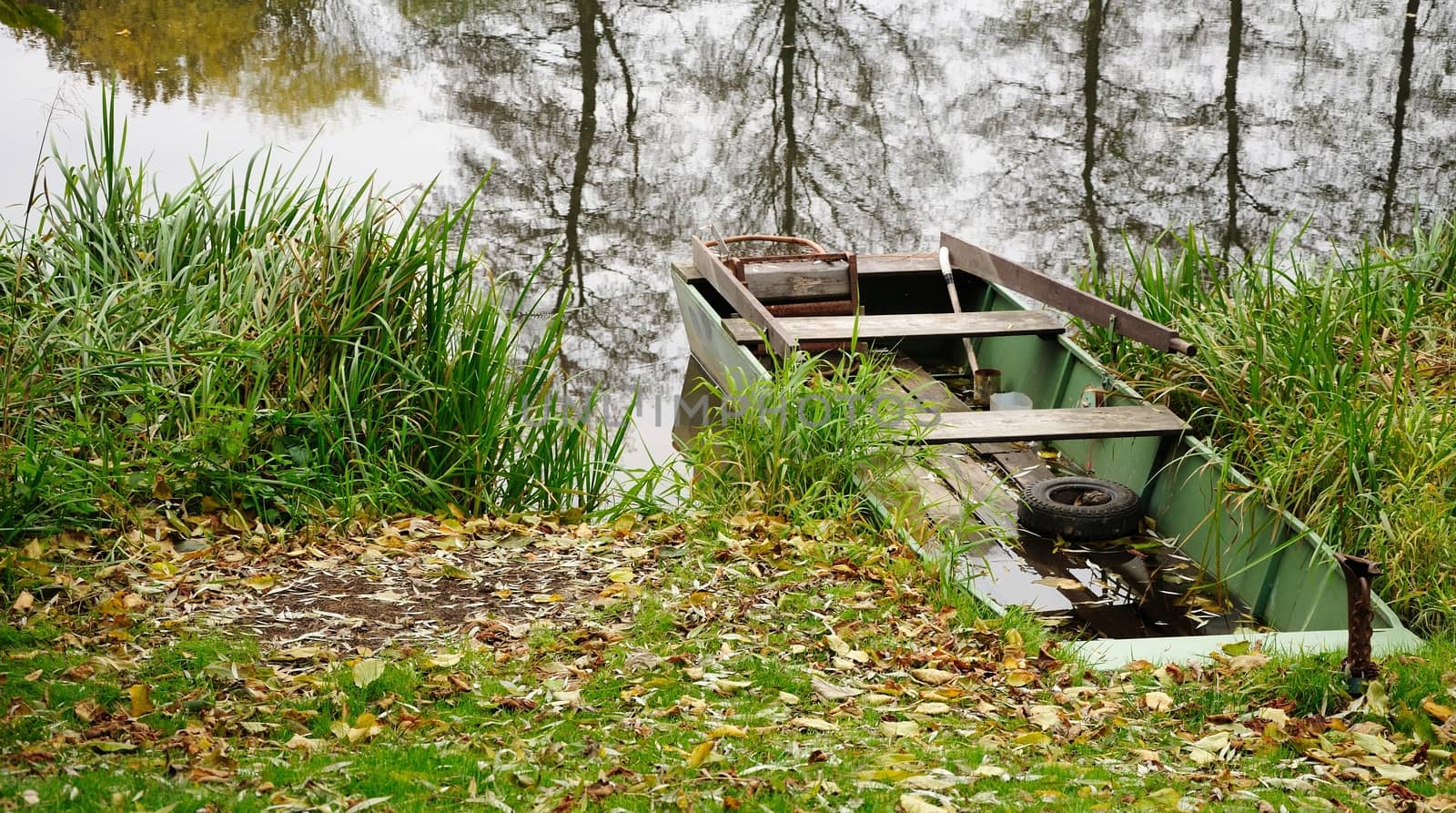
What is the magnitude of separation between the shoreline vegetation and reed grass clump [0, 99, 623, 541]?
0.03 metres

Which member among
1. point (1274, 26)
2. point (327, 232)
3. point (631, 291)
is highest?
point (1274, 26)

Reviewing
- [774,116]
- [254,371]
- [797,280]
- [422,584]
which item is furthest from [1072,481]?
[774,116]

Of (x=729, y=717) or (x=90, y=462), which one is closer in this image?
(x=729, y=717)

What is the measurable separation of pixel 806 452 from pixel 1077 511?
1.37 m

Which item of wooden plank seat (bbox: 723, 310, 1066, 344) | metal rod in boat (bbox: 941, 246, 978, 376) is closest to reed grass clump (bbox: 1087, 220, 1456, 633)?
wooden plank seat (bbox: 723, 310, 1066, 344)

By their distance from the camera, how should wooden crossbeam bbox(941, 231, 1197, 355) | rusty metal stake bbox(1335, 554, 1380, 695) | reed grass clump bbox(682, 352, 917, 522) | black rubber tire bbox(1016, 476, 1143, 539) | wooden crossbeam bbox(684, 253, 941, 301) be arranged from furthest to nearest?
1. wooden crossbeam bbox(684, 253, 941, 301)
2. wooden crossbeam bbox(941, 231, 1197, 355)
3. black rubber tire bbox(1016, 476, 1143, 539)
4. reed grass clump bbox(682, 352, 917, 522)
5. rusty metal stake bbox(1335, 554, 1380, 695)

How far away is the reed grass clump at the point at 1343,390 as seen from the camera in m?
5.66

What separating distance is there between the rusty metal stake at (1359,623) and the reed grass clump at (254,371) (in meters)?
3.87

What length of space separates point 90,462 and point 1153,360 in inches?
226

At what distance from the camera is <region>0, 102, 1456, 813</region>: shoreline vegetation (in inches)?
151

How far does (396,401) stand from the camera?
6781 millimetres

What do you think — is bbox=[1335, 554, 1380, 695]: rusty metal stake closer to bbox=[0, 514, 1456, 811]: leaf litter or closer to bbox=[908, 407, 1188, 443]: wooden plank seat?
bbox=[0, 514, 1456, 811]: leaf litter

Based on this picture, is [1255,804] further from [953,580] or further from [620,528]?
[620,528]

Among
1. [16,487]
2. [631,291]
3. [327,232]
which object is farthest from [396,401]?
[631,291]
